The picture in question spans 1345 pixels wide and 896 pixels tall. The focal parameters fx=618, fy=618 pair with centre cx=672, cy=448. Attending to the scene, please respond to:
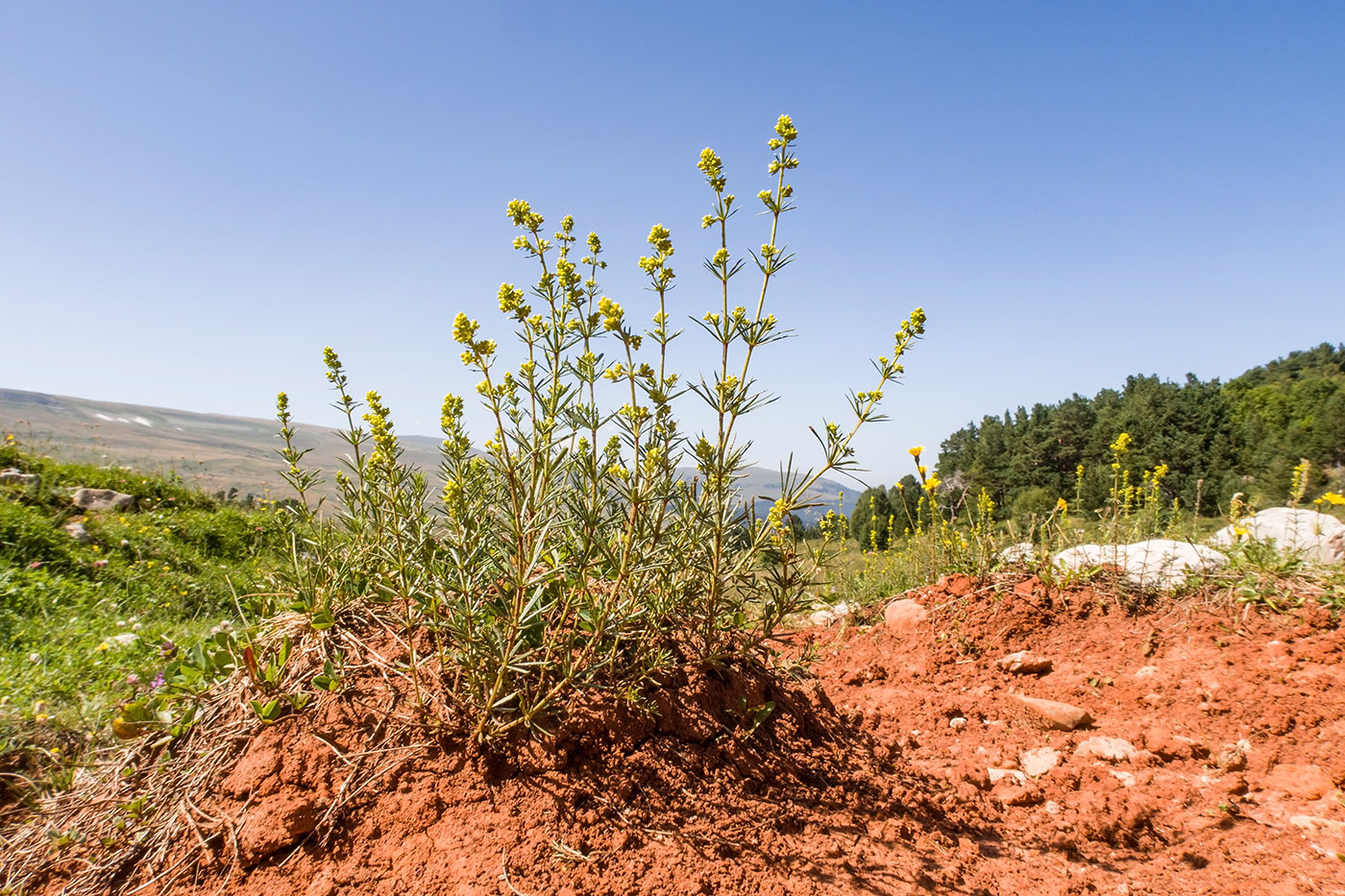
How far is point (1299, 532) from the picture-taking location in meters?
4.85

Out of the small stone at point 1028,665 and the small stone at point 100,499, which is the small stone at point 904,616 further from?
the small stone at point 100,499

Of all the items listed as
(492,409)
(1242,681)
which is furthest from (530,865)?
(1242,681)

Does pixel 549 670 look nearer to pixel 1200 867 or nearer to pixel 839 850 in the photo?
pixel 839 850

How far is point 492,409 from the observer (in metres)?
1.75

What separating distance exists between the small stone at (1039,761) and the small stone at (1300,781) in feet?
2.36

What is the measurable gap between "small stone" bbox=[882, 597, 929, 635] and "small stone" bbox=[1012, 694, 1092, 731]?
1.33 metres

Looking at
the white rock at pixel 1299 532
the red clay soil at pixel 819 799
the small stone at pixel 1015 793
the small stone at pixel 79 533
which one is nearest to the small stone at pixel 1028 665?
the red clay soil at pixel 819 799

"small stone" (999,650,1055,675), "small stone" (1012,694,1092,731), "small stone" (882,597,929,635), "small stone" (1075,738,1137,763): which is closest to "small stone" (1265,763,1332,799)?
"small stone" (1075,738,1137,763)

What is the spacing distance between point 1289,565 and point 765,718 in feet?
12.2

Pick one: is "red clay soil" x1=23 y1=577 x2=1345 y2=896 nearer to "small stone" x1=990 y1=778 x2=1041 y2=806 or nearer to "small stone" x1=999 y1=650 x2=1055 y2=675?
"small stone" x1=990 y1=778 x2=1041 y2=806

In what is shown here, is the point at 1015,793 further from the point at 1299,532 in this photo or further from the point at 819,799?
the point at 1299,532

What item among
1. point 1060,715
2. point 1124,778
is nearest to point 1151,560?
point 1060,715

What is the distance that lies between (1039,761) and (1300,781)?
901mm

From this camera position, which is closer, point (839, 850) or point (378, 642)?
point (839, 850)
